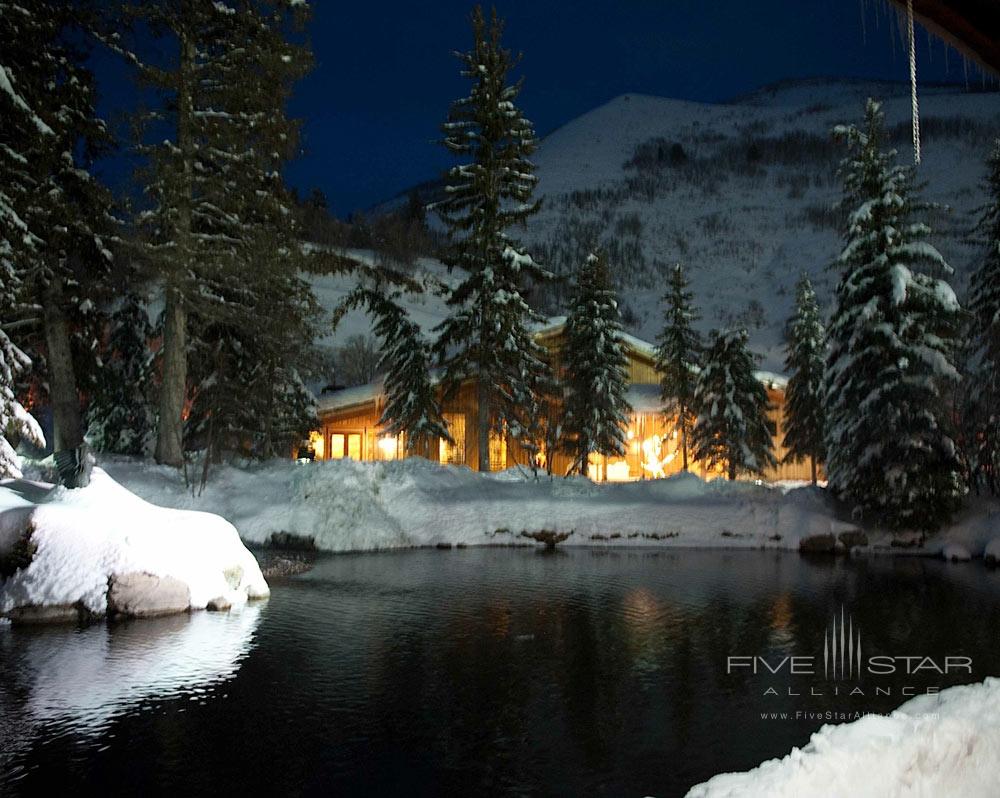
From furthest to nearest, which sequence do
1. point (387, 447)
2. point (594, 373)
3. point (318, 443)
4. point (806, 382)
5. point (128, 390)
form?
1. point (318, 443)
2. point (387, 447)
3. point (806, 382)
4. point (128, 390)
5. point (594, 373)

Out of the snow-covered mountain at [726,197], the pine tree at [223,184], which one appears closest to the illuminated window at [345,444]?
the pine tree at [223,184]

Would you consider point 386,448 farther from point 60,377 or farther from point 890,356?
point 890,356

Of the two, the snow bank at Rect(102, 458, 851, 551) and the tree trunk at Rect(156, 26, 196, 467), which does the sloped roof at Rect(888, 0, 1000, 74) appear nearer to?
the snow bank at Rect(102, 458, 851, 551)

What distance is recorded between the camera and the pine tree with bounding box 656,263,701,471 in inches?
1362

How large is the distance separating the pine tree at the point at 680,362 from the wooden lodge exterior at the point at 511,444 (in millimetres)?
948

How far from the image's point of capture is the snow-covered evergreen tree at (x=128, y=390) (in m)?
34.6

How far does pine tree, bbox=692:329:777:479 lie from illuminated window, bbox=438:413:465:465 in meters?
10.1

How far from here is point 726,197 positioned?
5650 inches

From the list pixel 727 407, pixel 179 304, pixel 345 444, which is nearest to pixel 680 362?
pixel 727 407

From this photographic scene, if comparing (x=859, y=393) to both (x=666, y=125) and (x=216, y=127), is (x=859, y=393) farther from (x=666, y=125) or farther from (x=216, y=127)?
Result: (x=666, y=125)

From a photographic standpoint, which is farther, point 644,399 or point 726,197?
point 726,197

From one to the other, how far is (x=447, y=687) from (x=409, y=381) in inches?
1006

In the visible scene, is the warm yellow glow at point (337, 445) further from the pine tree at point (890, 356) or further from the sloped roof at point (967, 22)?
the sloped roof at point (967, 22)

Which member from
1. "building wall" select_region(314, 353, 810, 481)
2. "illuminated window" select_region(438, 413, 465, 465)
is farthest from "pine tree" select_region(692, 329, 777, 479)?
"illuminated window" select_region(438, 413, 465, 465)
